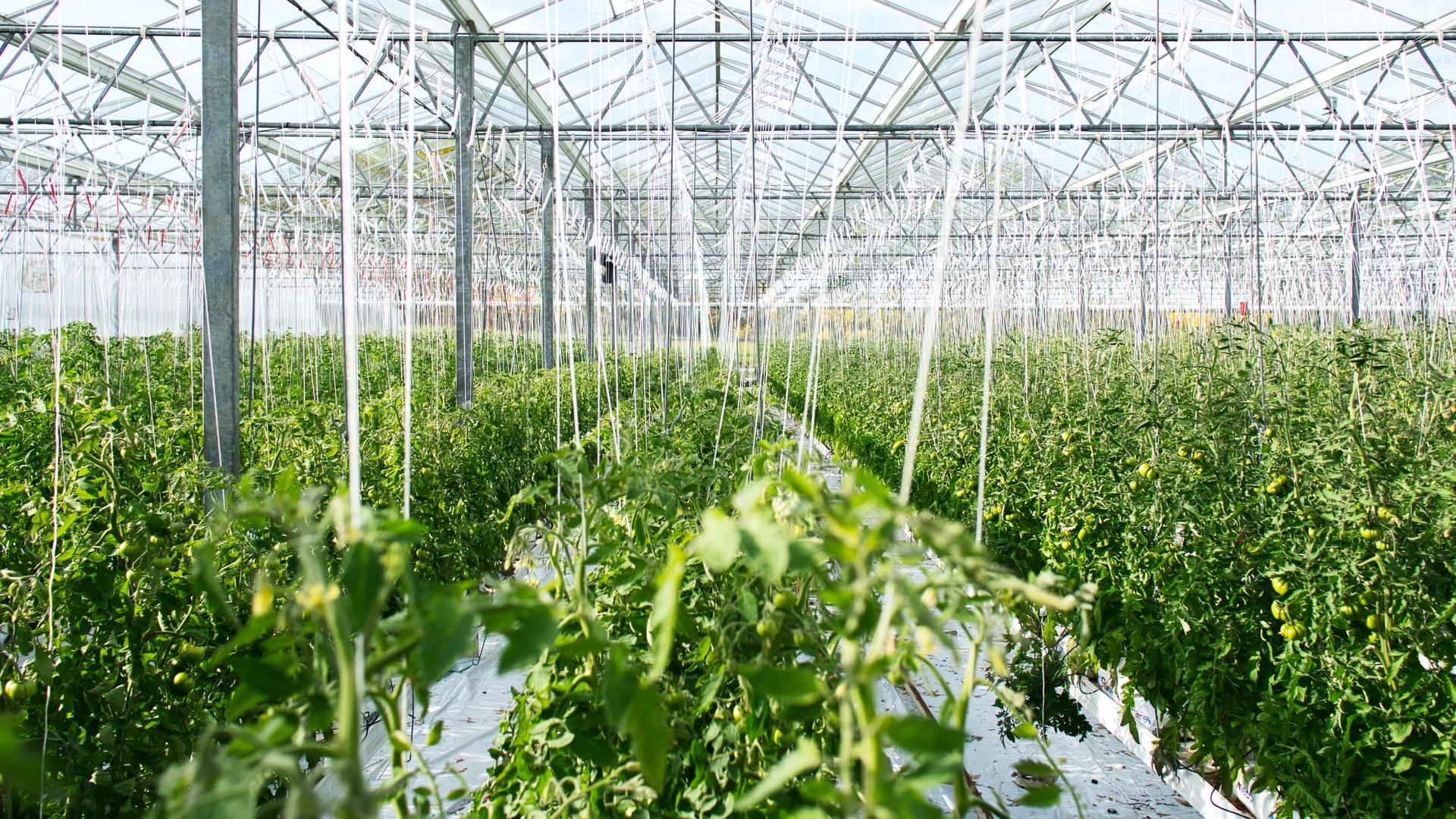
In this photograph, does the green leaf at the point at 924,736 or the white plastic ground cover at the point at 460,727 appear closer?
the green leaf at the point at 924,736

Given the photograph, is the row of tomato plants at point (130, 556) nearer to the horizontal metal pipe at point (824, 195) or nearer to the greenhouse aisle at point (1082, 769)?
the greenhouse aisle at point (1082, 769)

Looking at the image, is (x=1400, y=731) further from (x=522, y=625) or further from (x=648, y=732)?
(x=522, y=625)

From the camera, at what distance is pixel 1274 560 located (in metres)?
2.27

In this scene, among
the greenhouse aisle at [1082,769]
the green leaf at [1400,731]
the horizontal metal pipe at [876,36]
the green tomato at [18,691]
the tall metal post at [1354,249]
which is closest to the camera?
the green tomato at [18,691]

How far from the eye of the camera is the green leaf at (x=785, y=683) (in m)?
0.66

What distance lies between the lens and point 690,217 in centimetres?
612

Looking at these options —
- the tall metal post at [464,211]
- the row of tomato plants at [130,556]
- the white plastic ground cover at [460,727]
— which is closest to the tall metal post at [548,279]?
the tall metal post at [464,211]

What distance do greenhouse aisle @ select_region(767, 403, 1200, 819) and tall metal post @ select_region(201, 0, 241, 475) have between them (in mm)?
2042

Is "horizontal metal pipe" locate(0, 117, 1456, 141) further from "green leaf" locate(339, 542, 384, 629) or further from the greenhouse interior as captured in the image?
"green leaf" locate(339, 542, 384, 629)

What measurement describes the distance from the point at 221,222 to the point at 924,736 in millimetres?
3302

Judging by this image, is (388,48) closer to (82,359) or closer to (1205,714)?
(82,359)

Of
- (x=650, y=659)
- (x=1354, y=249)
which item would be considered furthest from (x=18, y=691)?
(x=1354, y=249)

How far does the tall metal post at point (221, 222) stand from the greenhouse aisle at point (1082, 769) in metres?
2.04

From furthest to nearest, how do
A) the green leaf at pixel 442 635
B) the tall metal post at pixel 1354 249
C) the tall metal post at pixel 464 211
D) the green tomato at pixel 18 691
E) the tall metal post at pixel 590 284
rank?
the tall metal post at pixel 590 284 < the tall metal post at pixel 1354 249 < the tall metal post at pixel 464 211 < the green tomato at pixel 18 691 < the green leaf at pixel 442 635
